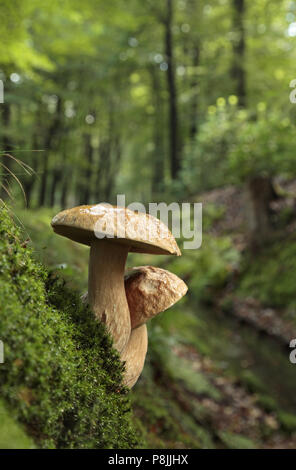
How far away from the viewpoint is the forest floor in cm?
325

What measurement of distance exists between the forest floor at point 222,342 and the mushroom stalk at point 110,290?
0.25m

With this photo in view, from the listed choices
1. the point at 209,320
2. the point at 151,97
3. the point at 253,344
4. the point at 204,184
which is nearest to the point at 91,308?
the point at 253,344

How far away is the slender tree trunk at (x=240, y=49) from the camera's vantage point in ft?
43.4

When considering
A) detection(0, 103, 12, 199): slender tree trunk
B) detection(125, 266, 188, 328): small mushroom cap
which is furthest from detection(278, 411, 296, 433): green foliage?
detection(0, 103, 12, 199): slender tree trunk

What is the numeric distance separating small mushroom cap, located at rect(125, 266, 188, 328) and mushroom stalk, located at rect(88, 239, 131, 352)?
0.24ft

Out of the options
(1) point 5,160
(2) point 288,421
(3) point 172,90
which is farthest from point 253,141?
(3) point 172,90

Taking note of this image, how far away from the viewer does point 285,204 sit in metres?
8.95

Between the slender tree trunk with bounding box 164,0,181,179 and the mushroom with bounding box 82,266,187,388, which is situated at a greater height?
the slender tree trunk with bounding box 164,0,181,179

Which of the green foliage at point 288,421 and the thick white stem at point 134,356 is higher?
the thick white stem at point 134,356

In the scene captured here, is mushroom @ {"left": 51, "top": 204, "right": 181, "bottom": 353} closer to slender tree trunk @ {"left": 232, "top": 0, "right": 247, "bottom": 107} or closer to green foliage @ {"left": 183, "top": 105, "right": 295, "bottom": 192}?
green foliage @ {"left": 183, "top": 105, "right": 295, "bottom": 192}

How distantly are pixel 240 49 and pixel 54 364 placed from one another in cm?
1567

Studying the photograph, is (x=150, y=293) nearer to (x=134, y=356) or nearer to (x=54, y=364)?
(x=134, y=356)

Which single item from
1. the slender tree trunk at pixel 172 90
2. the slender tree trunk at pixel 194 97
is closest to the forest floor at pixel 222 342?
the slender tree trunk at pixel 172 90

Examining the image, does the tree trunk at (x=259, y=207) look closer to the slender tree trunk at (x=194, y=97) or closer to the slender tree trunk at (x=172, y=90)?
the slender tree trunk at (x=172, y=90)
